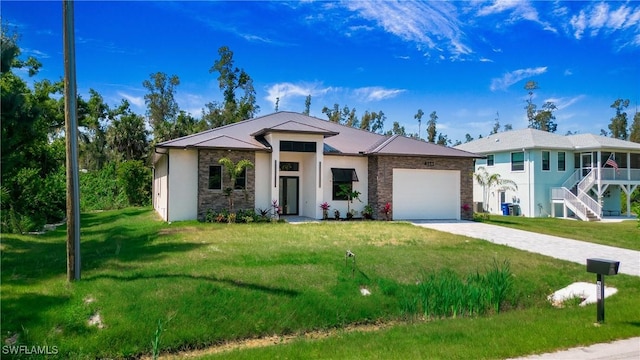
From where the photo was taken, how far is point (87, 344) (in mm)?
5840

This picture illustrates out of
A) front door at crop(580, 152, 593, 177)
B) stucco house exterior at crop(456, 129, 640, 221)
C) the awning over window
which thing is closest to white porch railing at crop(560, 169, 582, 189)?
stucco house exterior at crop(456, 129, 640, 221)

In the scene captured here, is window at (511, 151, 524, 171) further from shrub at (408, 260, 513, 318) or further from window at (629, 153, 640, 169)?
shrub at (408, 260, 513, 318)

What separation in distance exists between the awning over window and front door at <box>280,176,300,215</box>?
A: 2175mm

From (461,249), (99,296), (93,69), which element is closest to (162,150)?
(93,69)

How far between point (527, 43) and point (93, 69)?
1837 cm

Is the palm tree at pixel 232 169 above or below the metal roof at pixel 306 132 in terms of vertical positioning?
below

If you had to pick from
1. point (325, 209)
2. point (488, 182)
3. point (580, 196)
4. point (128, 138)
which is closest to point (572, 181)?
→ point (580, 196)

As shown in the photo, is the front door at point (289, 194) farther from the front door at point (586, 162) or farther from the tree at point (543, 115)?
the tree at point (543, 115)

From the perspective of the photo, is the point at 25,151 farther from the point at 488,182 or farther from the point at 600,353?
the point at 488,182

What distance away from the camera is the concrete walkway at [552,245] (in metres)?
11.3

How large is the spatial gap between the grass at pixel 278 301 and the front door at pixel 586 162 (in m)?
21.3

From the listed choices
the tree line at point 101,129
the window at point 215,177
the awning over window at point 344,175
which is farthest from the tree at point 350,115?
the window at point 215,177

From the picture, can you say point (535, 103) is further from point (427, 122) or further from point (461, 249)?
point (461, 249)

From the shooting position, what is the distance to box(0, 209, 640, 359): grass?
5715mm
